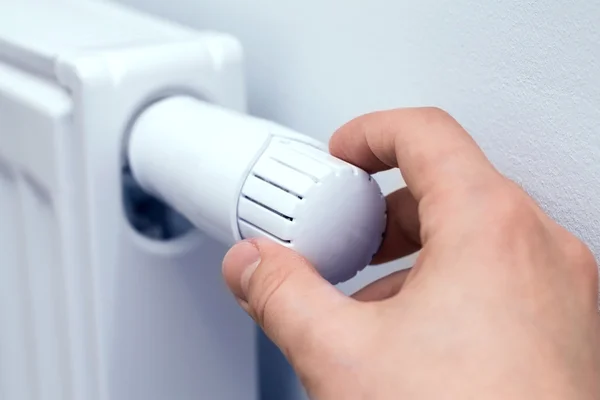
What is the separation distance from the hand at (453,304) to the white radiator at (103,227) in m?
0.08

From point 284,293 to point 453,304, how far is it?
0.05 metres

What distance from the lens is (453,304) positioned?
0.68 ft

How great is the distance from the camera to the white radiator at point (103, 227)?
0.29 metres

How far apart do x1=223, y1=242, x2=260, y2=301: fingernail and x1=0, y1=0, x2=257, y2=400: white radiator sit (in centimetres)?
7

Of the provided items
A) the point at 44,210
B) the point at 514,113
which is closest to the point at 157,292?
the point at 44,210

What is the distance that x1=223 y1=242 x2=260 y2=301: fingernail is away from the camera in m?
0.25

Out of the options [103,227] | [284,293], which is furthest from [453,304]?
[103,227]

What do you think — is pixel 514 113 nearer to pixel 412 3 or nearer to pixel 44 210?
pixel 412 3

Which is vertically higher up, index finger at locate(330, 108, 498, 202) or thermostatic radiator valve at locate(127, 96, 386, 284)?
index finger at locate(330, 108, 498, 202)

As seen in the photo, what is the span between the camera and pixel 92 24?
0.35 m

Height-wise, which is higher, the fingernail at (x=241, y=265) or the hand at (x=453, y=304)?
the hand at (x=453, y=304)

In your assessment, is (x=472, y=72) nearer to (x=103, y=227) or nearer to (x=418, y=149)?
(x=418, y=149)

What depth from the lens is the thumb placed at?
0.72 feet

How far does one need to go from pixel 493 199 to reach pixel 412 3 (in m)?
0.09
